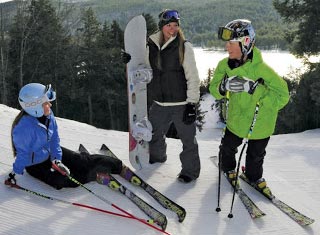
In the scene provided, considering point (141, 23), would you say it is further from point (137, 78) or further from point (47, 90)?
point (47, 90)

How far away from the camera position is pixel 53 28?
28.5 metres

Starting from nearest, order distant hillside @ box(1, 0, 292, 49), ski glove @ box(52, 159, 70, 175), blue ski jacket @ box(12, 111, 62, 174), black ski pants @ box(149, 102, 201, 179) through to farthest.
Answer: blue ski jacket @ box(12, 111, 62, 174) → ski glove @ box(52, 159, 70, 175) → black ski pants @ box(149, 102, 201, 179) → distant hillside @ box(1, 0, 292, 49)

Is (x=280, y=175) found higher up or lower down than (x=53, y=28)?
lower down

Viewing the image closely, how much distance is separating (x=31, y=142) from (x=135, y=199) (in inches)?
51.3

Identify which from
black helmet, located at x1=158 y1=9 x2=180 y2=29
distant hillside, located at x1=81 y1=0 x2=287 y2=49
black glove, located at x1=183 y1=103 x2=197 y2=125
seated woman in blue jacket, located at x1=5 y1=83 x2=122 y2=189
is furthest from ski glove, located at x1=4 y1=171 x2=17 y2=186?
distant hillside, located at x1=81 y1=0 x2=287 y2=49

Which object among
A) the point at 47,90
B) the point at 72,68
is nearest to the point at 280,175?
the point at 47,90

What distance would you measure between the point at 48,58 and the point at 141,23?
2439cm

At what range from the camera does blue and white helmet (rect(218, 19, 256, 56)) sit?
14.1 ft

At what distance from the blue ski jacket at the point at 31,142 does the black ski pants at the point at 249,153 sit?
7.02 ft

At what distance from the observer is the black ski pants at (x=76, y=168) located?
4.30 m

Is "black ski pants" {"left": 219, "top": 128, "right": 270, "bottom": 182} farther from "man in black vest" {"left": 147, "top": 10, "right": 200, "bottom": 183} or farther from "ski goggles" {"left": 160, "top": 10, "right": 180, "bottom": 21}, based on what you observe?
"ski goggles" {"left": 160, "top": 10, "right": 180, "bottom": 21}

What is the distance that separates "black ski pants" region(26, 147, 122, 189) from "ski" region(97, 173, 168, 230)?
0.10 metres

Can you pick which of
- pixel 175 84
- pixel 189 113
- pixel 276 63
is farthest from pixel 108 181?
pixel 276 63

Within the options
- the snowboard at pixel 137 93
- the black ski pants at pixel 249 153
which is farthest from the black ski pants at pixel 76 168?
the black ski pants at pixel 249 153
